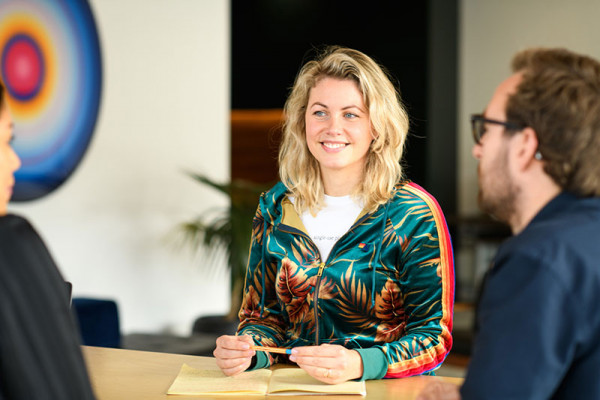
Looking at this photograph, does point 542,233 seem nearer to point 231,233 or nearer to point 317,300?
point 317,300

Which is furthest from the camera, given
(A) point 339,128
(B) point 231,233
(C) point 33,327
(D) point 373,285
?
(B) point 231,233

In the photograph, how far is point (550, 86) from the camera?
1.16 metres

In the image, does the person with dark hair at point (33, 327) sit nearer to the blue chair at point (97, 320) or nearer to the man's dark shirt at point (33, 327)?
the man's dark shirt at point (33, 327)

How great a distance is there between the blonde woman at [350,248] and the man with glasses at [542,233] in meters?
0.61

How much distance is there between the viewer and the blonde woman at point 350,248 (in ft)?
5.97

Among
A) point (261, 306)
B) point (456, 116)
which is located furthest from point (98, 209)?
point (456, 116)

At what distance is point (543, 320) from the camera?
104 cm

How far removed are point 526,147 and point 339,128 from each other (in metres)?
0.89

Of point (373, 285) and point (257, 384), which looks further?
point (373, 285)

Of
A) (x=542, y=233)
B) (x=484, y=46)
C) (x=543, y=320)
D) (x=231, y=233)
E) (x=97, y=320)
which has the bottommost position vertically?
(x=97, y=320)

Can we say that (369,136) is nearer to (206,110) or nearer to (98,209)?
(98,209)

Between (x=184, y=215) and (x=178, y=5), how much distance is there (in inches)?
53.7

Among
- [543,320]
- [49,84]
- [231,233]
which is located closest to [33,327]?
[543,320]

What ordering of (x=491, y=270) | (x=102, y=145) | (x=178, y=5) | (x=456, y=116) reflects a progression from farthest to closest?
(x=456, y=116), (x=178, y=5), (x=102, y=145), (x=491, y=270)
